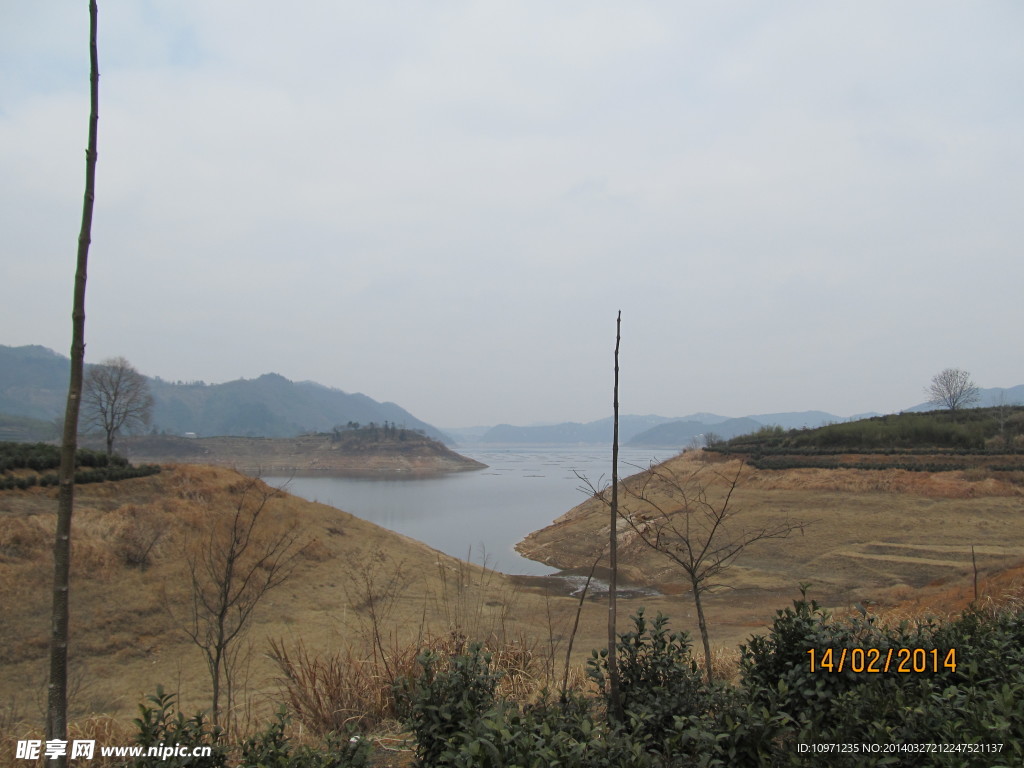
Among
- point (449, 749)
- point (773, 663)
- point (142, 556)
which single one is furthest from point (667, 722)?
point (142, 556)

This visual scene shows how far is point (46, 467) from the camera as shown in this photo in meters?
18.1

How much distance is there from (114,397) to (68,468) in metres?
31.1

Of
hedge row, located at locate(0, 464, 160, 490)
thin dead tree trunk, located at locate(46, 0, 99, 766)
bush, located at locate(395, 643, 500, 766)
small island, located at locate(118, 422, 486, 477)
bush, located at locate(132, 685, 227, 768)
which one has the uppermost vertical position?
thin dead tree trunk, located at locate(46, 0, 99, 766)

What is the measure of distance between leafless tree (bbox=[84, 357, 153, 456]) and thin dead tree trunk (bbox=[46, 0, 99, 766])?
28.5 m

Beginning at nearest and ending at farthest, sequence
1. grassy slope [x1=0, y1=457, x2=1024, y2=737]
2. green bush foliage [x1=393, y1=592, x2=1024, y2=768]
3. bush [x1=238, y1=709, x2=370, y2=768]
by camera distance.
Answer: green bush foliage [x1=393, y1=592, x2=1024, y2=768] → bush [x1=238, y1=709, x2=370, y2=768] → grassy slope [x1=0, y1=457, x2=1024, y2=737]

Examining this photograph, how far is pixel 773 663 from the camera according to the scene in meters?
3.54

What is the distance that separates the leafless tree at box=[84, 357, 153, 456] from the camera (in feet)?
92.3


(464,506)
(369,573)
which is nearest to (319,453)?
(464,506)

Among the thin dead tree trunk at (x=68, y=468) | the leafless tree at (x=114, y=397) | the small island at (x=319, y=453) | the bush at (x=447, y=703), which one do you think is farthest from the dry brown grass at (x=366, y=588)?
the small island at (x=319, y=453)

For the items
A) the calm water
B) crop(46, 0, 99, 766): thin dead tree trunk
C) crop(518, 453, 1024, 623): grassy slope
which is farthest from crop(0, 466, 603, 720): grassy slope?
crop(518, 453, 1024, 623): grassy slope

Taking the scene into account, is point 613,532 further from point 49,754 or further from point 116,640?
point 116,640
